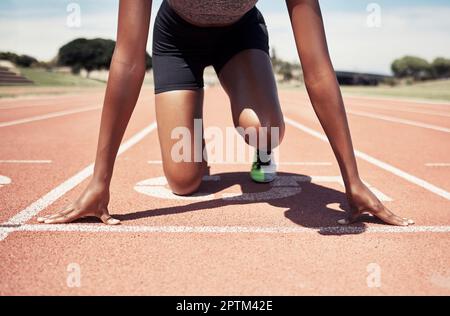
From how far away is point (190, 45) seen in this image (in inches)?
166

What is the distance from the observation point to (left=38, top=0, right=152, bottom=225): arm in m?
3.17

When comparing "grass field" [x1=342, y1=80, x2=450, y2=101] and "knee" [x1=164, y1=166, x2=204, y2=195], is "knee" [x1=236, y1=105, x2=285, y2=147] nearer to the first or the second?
"knee" [x1=164, y1=166, x2=204, y2=195]

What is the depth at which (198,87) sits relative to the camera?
4418 millimetres

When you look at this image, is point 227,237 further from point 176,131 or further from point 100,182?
point 176,131

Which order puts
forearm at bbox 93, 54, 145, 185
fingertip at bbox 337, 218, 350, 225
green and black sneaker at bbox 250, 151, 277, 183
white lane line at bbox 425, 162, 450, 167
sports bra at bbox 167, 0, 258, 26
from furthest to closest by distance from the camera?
white lane line at bbox 425, 162, 450, 167 → green and black sneaker at bbox 250, 151, 277, 183 → sports bra at bbox 167, 0, 258, 26 → fingertip at bbox 337, 218, 350, 225 → forearm at bbox 93, 54, 145, 185

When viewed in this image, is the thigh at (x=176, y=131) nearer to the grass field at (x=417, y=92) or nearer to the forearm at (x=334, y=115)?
the forearm at (x=334, y=115)

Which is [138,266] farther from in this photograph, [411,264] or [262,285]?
[411,264]

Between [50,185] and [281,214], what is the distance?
238 centimetres

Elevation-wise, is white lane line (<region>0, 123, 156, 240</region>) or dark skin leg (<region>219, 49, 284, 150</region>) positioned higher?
dark skin leg (<region>219, 49, 284, 150</region>)

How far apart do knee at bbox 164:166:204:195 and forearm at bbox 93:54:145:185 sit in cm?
96

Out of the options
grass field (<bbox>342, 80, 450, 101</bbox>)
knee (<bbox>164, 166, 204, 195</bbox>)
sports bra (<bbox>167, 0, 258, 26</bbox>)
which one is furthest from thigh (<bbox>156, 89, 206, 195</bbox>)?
grass field (<bbox>342, 80, 450, 101</bbox>)

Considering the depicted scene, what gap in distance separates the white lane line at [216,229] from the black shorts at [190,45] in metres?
1.55

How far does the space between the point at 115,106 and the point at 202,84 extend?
1456 mm

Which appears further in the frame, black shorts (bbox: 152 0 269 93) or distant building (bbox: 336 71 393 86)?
distant building (bbox: 336 71 393 86)
